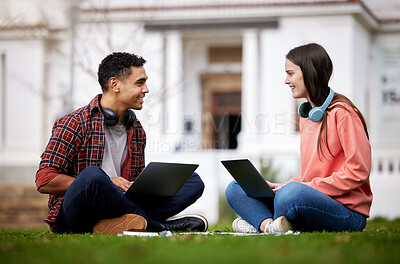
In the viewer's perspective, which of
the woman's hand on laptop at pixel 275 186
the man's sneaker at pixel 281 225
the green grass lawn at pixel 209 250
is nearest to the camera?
the green grass lawn at pixel 209 250

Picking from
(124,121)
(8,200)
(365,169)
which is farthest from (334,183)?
(8,200)

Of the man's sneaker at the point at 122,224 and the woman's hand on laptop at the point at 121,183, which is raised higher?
the woman's hand on laptop at the point at 121,183

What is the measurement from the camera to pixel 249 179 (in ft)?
14.6

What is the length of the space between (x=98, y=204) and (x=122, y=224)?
0.72 ft

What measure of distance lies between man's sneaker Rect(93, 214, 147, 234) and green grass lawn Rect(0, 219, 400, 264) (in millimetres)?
405

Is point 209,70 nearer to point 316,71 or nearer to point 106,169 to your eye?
point 106,169

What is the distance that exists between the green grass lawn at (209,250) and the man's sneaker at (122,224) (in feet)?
1.33

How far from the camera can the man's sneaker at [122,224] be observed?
14.3ft

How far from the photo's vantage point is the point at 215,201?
12.9 meters

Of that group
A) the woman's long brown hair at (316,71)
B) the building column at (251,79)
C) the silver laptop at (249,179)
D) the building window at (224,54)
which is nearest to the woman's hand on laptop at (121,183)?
the silver laptop at (249,179)

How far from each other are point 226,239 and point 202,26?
508 inches

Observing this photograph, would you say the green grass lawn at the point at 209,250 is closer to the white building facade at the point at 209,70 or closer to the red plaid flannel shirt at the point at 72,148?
the red plaid flannel shirt at the point at 72,148

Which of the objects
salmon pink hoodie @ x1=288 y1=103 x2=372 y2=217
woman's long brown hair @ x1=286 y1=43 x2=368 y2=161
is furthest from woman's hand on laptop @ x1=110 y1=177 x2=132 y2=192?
woman's long brown hair @ x1=286 y1=43 x2=368 y2=161

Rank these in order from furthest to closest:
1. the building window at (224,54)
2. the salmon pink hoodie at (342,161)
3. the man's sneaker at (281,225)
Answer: the building window at (224,54)
the man's sneaker at (281,225)
the salmon pink hoodie at (342,161)
